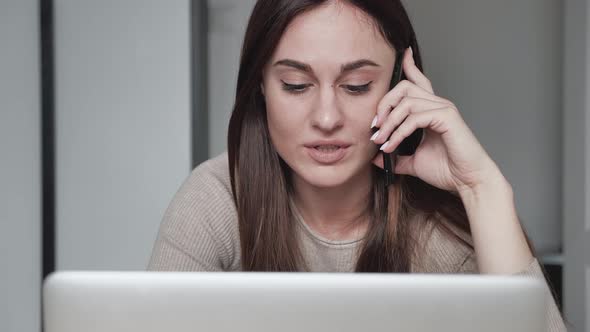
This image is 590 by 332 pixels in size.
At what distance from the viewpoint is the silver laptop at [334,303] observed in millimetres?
492

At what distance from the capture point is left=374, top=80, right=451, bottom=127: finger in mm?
1244

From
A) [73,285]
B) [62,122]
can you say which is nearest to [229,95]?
[62,122]

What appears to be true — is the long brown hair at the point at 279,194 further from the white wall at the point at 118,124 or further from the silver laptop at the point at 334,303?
the white wall at the point at 118,124

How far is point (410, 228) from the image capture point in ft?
4.40

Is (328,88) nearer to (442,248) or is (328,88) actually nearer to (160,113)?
(442,248)

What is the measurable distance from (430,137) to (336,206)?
0.85ft

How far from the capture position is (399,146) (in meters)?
1.36

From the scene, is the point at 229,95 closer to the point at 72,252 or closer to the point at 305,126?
the point at 72,252

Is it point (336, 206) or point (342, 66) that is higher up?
point (342, 66)

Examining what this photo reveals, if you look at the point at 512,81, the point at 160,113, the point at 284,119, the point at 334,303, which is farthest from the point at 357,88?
the point at 160,113

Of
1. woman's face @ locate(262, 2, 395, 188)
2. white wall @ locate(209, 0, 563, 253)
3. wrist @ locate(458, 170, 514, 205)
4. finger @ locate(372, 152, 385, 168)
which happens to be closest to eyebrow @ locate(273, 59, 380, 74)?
woman's face @ locate(262, 2, 395, 188)

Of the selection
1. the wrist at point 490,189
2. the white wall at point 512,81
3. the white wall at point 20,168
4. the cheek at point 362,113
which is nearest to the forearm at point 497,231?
the wrist at point 490,189

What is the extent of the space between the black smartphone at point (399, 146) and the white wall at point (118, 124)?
117 cm

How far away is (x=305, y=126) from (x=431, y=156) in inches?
10.8
